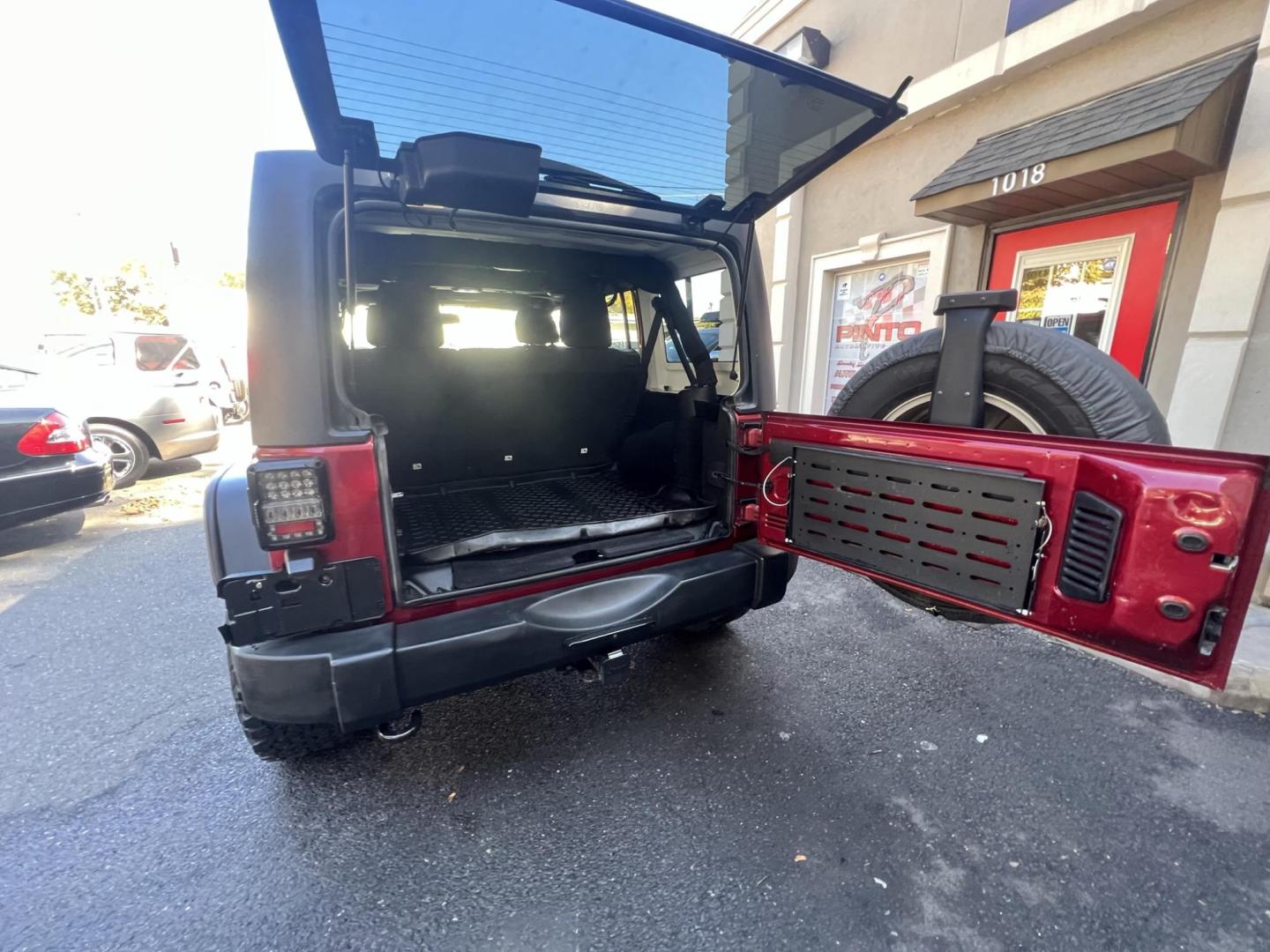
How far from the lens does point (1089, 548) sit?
1.41 meters

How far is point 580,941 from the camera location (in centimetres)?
155

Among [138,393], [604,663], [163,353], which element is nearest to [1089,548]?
[604,663]

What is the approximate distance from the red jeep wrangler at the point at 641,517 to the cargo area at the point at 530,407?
0.08 m

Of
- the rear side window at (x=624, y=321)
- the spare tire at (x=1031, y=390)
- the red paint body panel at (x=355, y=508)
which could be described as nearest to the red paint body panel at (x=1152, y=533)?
the spare tire at (x=1031, y=390)

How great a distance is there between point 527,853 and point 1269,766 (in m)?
2.90

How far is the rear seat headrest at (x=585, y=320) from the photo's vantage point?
376 centimetres

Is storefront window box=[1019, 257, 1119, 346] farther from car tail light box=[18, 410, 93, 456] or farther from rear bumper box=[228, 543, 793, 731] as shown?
car tail light box=[18, 410, 93, 456]

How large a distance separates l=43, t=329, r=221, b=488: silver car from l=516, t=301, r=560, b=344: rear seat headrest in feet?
16.9

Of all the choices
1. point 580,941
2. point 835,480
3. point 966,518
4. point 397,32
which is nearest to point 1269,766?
point 966,518

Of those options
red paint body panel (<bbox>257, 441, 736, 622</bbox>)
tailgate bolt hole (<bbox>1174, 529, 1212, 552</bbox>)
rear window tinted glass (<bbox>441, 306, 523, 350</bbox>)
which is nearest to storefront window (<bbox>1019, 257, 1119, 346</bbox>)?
tailgate bolt hole (<bbox>1174, 529, 1212, 552</bbox>)

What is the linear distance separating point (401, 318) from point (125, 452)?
5370 mm

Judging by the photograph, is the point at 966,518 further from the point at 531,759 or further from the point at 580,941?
the point at 531,759

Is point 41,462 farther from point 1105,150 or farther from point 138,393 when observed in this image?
point 1105,150

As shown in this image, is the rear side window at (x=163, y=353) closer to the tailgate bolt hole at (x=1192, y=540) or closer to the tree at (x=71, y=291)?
the tailgate bolt hole at (x=1192, y=540)
